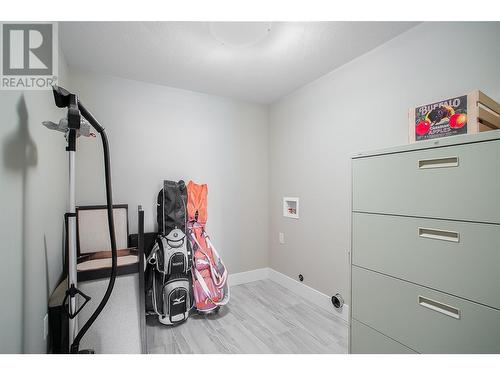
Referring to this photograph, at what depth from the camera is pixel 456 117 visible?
106 centimetres

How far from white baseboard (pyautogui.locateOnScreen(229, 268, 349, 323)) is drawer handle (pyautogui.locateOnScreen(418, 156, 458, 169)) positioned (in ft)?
4.68

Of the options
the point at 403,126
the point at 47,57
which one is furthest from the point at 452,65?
the point at 47,57

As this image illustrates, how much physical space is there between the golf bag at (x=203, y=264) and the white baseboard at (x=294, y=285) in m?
0.58

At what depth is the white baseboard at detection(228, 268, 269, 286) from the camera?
2.70 meters

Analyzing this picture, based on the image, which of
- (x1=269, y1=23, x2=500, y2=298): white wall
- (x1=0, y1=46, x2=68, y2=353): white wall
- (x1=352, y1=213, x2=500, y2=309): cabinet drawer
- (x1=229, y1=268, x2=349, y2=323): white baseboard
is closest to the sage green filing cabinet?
(x1=352, y1=213, x2=500, y2=309): cabinet drawer

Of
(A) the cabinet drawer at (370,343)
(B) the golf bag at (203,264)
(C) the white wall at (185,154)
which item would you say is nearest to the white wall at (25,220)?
(C) the white wall at (185,154)

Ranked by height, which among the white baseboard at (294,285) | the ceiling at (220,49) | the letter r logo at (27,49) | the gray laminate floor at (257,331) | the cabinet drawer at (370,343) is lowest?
the gray laminate floor at (257,331)

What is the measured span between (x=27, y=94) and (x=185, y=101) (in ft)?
4.99

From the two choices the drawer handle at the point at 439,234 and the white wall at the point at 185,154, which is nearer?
the drawer handle at the point at 439,234

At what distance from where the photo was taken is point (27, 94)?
1092 mm

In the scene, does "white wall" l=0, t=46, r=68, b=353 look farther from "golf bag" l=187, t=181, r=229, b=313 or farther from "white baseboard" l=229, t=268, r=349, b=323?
"white baseboard" l=229, t=268, r=349, b=323

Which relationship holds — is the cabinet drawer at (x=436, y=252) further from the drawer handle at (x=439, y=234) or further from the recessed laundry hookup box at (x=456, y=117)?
the recessed laundry hookup box at (x=456, y=117)

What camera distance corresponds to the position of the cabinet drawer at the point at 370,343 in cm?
111
